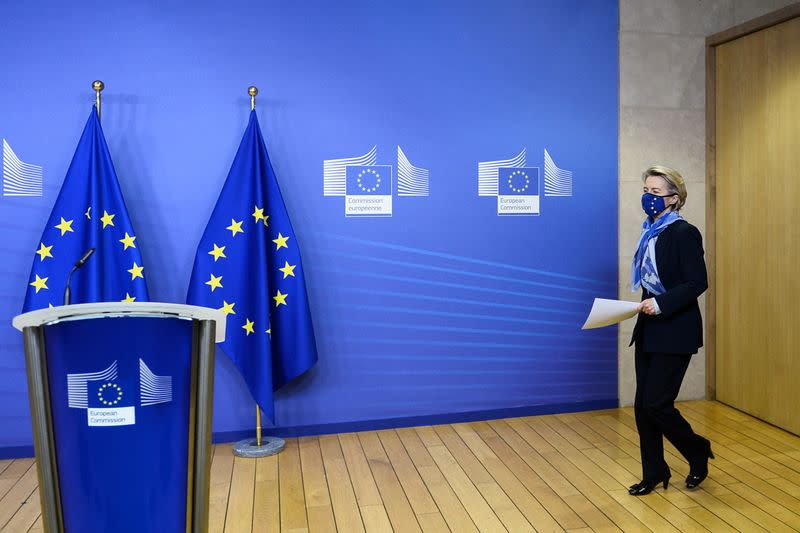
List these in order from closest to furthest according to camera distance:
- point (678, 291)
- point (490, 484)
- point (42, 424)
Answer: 1. point (42, 424)
2. point (678, 291)
3. point (490, 484)

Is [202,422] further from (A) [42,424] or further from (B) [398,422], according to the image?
(B) [398,422]

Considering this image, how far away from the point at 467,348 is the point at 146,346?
114 inches

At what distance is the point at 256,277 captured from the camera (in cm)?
379

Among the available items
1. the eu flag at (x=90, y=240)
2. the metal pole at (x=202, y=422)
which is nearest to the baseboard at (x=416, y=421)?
the eu flag at (x=90, y=240)

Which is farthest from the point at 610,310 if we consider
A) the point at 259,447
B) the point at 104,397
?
the point at 104,397

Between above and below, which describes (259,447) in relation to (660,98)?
below

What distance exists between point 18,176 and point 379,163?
2012mm

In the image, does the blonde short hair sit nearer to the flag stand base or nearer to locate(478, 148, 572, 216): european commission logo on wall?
locate(478, 148, 572, 216): european commission logo on wall

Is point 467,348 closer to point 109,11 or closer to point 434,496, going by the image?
point 434,496

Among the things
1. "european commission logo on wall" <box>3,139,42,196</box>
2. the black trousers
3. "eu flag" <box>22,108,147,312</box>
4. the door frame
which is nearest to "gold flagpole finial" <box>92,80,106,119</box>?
"eu flag" <box>22,108,147,312</box>

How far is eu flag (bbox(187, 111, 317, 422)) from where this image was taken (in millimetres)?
3723

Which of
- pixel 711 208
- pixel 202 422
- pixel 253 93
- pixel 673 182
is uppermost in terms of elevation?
pixel 253 93

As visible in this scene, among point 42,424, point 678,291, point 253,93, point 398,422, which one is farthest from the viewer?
point 398,422

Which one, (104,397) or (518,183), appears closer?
(104,397)
